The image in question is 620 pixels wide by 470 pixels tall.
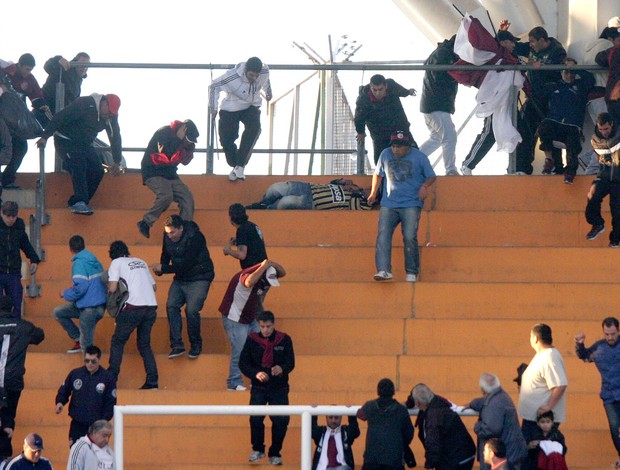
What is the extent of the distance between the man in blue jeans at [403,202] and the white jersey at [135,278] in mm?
2450

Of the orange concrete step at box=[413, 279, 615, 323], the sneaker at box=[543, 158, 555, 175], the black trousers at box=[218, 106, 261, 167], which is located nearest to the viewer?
the orange concrete step at box=[413, 279, 615, 323]

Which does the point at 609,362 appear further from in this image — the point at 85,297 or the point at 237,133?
the point at 237,133

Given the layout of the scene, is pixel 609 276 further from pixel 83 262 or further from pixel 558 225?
pixel 83 262

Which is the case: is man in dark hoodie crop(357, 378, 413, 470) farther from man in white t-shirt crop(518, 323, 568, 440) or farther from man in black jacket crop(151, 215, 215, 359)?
man in black jacket crop(151, 215, 215, 359)

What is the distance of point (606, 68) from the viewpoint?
60.7ft

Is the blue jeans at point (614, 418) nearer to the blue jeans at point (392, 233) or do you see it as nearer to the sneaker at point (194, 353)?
the blue jeans at point (392, 233)

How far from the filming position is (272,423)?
1393 centimetres

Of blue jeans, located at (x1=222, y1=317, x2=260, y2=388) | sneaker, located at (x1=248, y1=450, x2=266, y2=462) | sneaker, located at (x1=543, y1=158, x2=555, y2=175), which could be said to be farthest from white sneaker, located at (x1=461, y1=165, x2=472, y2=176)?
sneaker, located at (x1=248, y1=450, x2=266, y2=462)

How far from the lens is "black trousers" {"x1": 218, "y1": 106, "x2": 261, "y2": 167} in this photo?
18453 mm

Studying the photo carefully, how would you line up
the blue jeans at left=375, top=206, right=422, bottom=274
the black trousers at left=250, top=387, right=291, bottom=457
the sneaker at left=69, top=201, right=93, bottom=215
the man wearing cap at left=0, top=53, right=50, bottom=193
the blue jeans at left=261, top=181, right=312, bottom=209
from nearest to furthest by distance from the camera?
the black trousers at left=250, top=387, right=291, bottom=457
the blue jeans at left=375, top=206, right=422, bottom=274
the sneaker at left=69, top=201, right=93, bottom=215
the blue jeans at left=261, top=181, right=312, bottom=209
the man wearing cap at left=0, top=53, right=50, bottom=193

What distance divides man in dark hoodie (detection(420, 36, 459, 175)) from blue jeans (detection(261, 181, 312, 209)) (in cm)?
155

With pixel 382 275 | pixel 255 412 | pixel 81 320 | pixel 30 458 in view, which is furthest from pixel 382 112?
pixel 30 458

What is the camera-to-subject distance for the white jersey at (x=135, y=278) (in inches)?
592

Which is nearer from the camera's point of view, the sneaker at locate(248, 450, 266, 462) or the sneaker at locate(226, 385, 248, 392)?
the sneaker at locate(248, 450, 266, 462)
